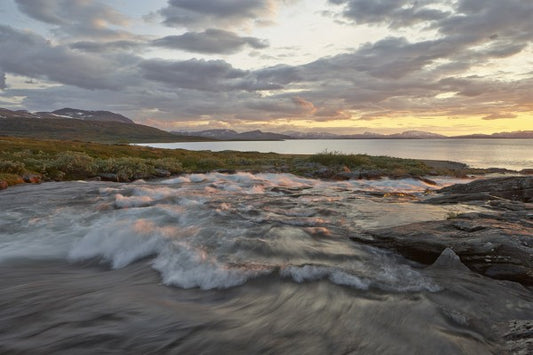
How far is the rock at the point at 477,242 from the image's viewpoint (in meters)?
5.64

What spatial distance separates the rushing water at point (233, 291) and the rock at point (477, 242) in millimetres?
331

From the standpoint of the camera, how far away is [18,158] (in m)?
23.8

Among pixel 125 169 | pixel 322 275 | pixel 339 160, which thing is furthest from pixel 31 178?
pixel 339 160

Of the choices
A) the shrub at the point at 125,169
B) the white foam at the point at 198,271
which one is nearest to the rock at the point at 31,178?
the shrub at the point at 125,169

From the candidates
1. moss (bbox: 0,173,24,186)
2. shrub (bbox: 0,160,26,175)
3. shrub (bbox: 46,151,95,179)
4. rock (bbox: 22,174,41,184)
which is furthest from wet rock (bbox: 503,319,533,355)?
shrub (bbox: 0,160,26,175)

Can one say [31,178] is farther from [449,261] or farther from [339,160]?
[339,160]

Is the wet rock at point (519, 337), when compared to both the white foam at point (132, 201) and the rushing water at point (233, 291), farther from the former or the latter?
the white foam at point (132, 201)

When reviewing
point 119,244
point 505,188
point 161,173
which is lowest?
point 119,244

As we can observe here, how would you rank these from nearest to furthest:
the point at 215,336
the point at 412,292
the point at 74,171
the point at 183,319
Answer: the point at 215,336 → the point at 183,319 → the point at 412,292 → the point at 74,171

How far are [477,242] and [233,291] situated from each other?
480 cm

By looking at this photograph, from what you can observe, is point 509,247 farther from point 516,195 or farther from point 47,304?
point 516,195

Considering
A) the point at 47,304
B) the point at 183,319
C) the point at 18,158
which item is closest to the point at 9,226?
the point at 47,304

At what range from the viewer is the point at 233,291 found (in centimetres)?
558

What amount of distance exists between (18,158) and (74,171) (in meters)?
6.25
